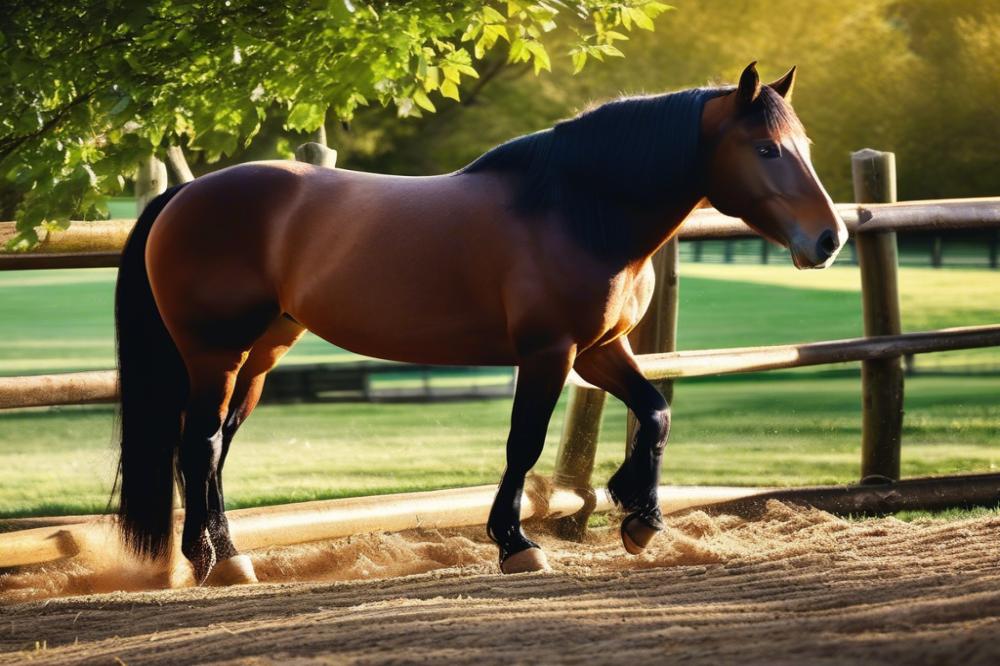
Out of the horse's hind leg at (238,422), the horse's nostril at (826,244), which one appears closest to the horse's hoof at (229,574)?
the horse's hind leg at (238,422)

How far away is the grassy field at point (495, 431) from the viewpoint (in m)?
9.87

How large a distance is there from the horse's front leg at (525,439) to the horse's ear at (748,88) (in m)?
0.99

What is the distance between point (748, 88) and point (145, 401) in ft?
7.87

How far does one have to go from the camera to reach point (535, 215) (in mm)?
4277

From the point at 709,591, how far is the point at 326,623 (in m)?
1.17

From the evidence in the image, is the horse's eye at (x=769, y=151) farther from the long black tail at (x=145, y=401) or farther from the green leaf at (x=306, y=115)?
the long black tail at (x=145, y=401)

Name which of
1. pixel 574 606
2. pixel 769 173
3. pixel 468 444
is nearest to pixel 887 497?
pixel 769 173

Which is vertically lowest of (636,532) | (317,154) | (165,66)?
(636,532)

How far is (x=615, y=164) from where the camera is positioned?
14.1 ft

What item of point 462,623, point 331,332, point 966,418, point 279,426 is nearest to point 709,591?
point 462,623

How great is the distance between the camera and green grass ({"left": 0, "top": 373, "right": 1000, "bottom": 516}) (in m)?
9.65

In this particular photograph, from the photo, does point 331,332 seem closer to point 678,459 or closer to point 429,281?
point 429,281

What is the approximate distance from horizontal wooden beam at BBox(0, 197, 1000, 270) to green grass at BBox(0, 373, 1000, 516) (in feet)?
6.57

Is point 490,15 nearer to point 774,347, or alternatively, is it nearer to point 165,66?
point 165,66
